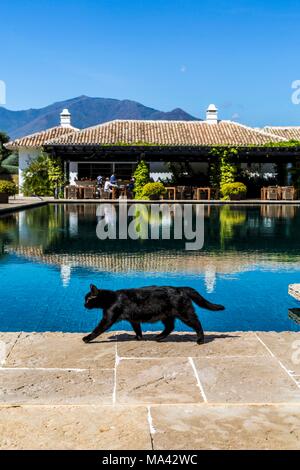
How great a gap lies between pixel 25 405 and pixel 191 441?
2.91 feet

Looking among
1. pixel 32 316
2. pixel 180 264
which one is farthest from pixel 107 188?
pixel 32 316

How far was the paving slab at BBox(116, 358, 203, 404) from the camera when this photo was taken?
3021 mm

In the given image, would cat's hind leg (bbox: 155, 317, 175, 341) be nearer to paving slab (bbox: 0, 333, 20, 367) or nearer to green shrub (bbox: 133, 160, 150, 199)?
paving slab (bbox: 0, 333, 20, 367)

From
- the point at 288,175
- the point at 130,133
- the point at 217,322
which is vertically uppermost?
the point at 130,133

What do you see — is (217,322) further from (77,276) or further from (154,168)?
(154,168)

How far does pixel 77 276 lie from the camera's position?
7.43 metres

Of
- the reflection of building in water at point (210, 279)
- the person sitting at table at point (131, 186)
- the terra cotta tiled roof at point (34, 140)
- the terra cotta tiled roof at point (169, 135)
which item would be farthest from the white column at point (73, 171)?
the reflection of building in water at point (210, 279)

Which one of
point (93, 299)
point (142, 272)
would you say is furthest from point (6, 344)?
point (142, 272)

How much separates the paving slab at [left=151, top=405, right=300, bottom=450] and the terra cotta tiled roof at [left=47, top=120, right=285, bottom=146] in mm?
25013

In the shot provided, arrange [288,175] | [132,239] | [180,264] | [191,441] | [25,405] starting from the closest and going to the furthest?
1. [191,441]
2. [25,405]
3. [180,264]
4. [132,239]
5. [288,175]

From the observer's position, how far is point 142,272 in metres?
7.70
